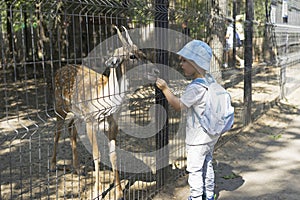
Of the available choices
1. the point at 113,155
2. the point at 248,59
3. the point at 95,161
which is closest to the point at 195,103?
the point at 113,155

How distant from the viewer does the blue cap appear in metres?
3.45

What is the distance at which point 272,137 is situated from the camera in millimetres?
6605

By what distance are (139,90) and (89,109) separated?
0.53 m

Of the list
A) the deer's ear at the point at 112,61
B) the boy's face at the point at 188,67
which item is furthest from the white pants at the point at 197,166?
the deer's ear at the point at 112,61

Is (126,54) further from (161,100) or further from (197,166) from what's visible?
(197,166)

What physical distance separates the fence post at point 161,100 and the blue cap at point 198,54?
27.4 inches

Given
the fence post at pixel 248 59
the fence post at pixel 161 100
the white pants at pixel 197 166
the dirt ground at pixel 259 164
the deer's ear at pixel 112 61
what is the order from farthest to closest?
the fence post at pixel 248 59 → the dirt ground at pixel 259 164 → the fence post at pixel 161 100 → the deer's ear at pixel 112 61 → the white pants at pixel 197 166

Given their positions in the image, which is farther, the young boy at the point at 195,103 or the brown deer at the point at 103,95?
the brown deer at the point at 103,95

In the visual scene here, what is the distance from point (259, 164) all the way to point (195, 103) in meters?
2.28

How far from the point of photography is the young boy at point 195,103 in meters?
3.46

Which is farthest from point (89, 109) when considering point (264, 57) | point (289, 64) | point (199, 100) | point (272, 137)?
point (289, 64)

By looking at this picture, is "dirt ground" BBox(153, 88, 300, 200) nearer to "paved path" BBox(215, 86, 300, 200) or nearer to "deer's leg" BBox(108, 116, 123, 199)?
"paved path" BBox(215, 86, 300, 200)

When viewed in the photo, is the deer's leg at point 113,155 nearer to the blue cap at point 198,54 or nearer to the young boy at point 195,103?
the young boy at point 195,103

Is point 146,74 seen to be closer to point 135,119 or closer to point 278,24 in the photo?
point 135,119
